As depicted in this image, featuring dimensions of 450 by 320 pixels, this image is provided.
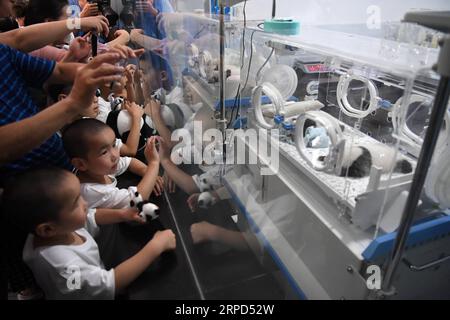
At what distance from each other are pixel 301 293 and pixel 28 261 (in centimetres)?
65

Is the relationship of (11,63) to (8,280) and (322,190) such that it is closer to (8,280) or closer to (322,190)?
(8,280)

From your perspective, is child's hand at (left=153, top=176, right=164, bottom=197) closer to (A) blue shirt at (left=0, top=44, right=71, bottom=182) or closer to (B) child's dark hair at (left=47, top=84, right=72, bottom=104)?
(A) blue shirt at (left=0, top=44, right=71, bottom=182)

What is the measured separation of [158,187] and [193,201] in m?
0.13

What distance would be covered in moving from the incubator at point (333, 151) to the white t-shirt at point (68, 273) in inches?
15.4

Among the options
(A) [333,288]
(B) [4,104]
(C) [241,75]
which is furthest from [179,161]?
(A) [333,288]

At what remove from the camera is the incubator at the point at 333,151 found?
0.72 meters

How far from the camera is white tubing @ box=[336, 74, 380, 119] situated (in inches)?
45.7

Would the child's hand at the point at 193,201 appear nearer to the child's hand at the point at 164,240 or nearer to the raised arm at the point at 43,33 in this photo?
the child's hand at the point at 164,240

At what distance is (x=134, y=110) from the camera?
1474 millimetres

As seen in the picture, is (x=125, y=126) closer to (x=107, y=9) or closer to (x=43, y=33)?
(x=43, y=33)

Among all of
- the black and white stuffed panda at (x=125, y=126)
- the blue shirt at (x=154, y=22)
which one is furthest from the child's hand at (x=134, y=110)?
the blue shirt at (x=154, y=22)

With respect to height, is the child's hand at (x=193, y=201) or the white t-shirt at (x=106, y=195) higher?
the white t-shirt at (x=106, y=195)

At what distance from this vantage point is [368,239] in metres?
0.76

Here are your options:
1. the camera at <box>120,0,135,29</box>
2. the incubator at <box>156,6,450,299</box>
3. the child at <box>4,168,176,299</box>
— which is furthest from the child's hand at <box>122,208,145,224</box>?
the camera at <box>120,0,135,29</box>
